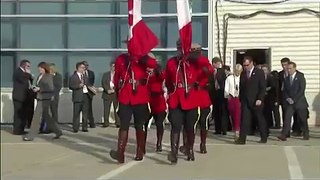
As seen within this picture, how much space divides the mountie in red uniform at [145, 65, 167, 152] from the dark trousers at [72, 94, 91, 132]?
13.6 feet

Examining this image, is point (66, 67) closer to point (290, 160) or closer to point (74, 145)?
point (74, 145)

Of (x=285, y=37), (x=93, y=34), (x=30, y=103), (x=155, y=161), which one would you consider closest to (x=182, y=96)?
(x=155, y=161)

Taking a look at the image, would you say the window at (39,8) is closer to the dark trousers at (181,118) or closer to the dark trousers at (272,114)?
the dark trousers at (272,114)

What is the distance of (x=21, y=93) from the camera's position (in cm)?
1510

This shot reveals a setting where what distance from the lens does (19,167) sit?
10414 mm

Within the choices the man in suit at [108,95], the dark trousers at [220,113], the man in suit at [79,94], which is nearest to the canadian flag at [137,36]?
the dark trousers at [220,113]

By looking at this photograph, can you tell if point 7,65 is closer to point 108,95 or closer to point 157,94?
point 108,95

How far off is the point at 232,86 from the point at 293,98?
1.23m

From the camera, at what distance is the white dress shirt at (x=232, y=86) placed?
13.9 m

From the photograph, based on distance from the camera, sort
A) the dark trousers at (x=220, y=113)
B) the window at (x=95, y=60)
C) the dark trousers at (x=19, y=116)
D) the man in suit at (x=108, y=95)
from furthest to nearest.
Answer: the window at (x=95, y=60)
the man in suit at (x=108, y=95)
the dark trousers at (x=19, y=116)
the dark trousers at (x=220, y=113)

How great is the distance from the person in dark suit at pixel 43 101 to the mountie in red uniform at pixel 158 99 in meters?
3.01

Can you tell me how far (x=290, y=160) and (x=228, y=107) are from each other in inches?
144

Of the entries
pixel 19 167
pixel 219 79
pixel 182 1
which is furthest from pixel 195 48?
pixel 219 79

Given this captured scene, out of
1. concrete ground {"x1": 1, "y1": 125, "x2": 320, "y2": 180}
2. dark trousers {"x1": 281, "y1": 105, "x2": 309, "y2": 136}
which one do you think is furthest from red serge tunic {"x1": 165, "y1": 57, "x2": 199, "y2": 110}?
dark trousers {"x1": 281, "y1": 105, "x2": 309, "y2": 136}
